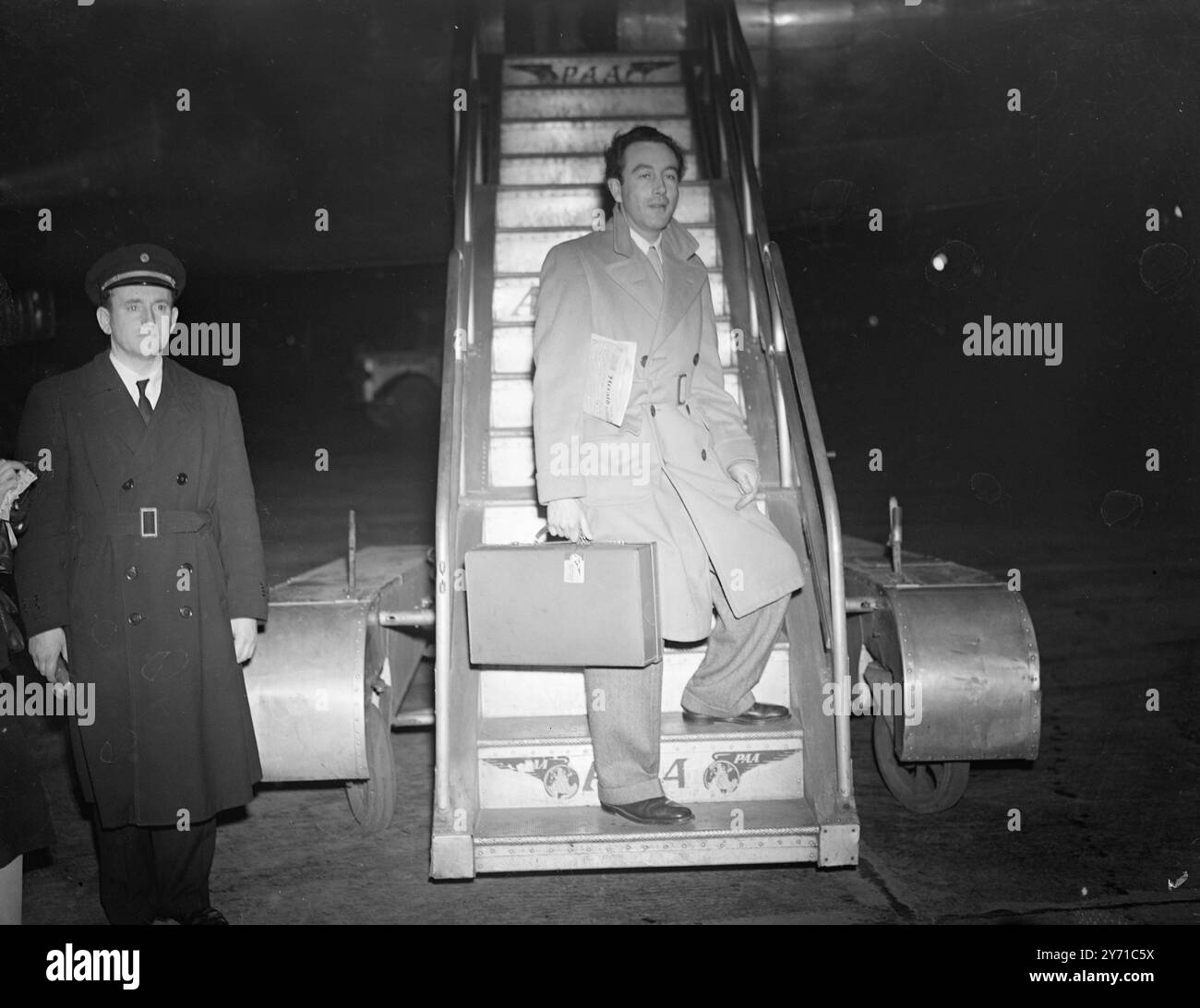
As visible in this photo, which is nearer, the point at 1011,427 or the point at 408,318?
the point at 1011,427

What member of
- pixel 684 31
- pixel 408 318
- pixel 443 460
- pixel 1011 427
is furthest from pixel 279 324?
pixel 443 460

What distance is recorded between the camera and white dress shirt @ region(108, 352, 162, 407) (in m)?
3.30

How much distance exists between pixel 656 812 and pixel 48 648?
2065mm

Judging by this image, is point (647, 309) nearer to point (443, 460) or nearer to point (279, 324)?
point (443, 460)

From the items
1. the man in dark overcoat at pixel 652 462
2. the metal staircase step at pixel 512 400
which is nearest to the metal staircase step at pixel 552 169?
the metal staircase step at pixel 512 400

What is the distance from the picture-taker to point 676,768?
379 centimetres

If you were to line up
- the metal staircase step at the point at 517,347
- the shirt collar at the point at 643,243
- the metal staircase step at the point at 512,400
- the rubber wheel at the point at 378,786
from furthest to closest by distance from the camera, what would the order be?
the metal staircase step at the point at 517,347
the metal staircase step at the point at 512,400
the rubber wheel at the point at 378,786
the shirt collar at the point at 643,243

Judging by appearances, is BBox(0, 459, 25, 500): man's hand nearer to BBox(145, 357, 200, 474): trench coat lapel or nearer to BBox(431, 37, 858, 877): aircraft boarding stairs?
BBox(145, 357, 200, 474): trench coat lapel

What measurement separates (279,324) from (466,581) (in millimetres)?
15420

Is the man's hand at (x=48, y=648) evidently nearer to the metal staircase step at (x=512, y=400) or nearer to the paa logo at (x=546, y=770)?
the paa logo at (x=546, y=770)

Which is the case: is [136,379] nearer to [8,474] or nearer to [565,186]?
[8,474]

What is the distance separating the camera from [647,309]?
148 inches

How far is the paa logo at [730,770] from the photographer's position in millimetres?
3771

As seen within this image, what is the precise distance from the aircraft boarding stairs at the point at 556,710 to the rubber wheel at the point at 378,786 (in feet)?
1.84
